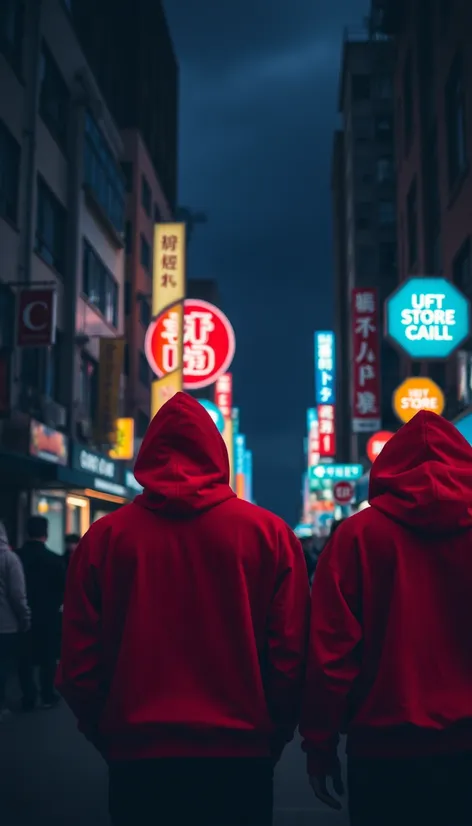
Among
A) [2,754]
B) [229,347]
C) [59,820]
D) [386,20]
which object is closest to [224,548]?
[59,820]

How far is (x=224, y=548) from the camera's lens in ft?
10.1

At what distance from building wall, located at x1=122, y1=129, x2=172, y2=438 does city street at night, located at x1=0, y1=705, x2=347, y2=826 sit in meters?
33.9

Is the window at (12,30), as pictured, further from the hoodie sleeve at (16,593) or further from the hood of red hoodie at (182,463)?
the hood of red hoodie at (182,463)

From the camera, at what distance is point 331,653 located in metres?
3.03

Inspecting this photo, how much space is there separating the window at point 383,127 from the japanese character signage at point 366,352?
118ft

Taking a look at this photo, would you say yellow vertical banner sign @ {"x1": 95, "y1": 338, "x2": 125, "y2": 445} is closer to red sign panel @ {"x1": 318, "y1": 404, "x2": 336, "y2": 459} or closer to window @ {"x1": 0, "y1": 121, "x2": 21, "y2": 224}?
window @ {"x1": 0, "y1": 121, "x2": 21, "y2": 224}

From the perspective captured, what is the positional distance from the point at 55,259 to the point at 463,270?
10662 mm

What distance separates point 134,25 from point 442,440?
1865 inches

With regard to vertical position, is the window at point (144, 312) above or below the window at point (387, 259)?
below

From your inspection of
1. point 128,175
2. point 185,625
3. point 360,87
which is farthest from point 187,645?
point 360,87

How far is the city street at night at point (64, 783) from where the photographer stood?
5699 millimetres

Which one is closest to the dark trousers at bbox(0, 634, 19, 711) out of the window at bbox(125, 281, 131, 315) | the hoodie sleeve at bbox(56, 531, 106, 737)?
the hoodie sleeve at bbox(56, 531, 106, 737)

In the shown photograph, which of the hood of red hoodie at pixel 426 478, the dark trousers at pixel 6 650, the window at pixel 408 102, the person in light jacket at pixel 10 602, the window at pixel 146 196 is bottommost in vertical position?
the dark trousers at pixel 6 650

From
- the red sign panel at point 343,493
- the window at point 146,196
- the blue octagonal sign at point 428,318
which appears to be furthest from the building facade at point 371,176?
the blue octagonal sign at point 428,318
